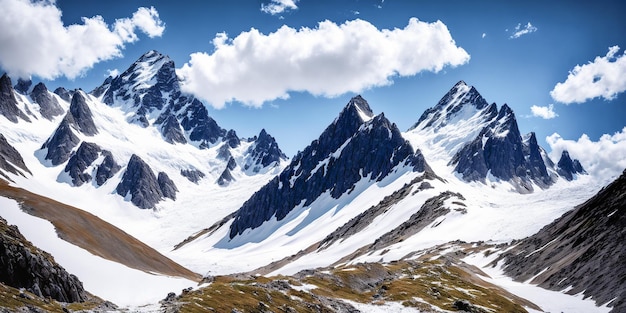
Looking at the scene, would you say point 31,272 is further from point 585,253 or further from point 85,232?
point 585,253

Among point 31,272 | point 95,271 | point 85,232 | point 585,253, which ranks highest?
point 85,232

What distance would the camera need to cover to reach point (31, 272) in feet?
166

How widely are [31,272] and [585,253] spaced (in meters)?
90.3

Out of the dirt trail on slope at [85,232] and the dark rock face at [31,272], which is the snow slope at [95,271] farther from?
the dark rock face at [31,272]

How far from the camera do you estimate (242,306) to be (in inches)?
1955

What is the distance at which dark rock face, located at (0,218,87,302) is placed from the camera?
4900cm

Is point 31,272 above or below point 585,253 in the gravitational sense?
above

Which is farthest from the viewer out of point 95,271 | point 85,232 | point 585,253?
point 85,232

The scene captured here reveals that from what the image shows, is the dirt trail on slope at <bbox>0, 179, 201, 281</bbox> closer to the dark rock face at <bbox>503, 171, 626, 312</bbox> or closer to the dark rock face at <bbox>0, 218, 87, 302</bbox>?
the dark rock face at <bbox>0, 218, 87, 302</bbox>

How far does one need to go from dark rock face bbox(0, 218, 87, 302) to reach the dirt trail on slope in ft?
87.9

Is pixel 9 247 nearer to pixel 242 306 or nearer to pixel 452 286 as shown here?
pixel 242 306

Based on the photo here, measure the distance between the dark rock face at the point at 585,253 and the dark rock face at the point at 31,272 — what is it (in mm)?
69198

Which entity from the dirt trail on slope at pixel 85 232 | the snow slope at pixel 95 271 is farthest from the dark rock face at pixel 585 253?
the dirt trail on slope at pixel 85 232

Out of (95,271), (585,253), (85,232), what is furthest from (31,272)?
(585,253)
